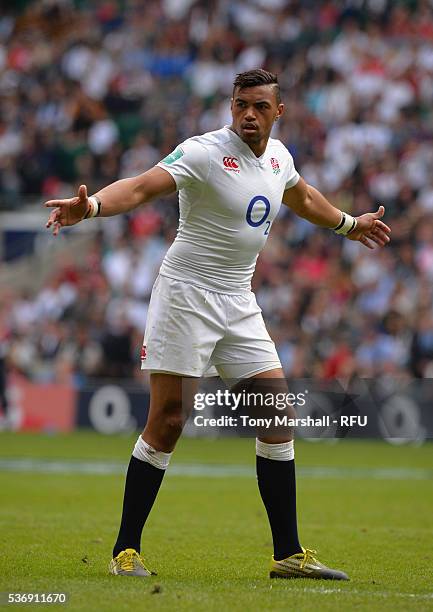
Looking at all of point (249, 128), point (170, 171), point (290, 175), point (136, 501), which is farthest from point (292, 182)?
point (136, 501)

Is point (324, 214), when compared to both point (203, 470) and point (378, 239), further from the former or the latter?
point (203, 470)

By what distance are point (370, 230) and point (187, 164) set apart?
156 cm

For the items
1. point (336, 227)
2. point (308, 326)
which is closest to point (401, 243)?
point (308, 326)

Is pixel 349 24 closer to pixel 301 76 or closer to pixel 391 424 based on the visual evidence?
pixel 301 76

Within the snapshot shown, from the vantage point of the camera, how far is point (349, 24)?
22594 mm

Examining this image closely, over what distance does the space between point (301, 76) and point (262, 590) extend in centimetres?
1708

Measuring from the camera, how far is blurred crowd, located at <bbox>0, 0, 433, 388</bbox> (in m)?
19.1

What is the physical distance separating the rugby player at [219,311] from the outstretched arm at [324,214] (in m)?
0.47

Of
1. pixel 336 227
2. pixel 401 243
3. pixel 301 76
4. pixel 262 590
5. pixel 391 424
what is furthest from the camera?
pixel 301 76

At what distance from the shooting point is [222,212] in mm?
6602

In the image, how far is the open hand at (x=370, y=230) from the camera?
750 cm

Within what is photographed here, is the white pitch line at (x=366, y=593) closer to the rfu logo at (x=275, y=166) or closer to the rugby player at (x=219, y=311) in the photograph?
the rugby player at (x=219, y=311)

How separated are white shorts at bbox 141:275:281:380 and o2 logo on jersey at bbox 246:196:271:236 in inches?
15.9

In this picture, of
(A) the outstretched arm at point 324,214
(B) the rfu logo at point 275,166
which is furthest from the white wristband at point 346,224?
(B) the rfu logo at point 275,166
